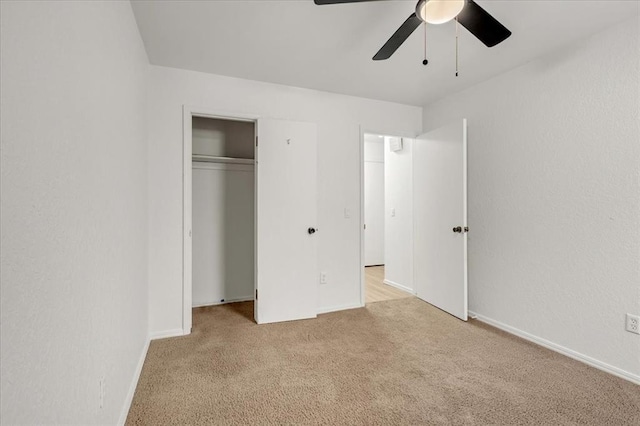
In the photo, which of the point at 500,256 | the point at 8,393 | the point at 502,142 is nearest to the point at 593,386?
the point at 500,256

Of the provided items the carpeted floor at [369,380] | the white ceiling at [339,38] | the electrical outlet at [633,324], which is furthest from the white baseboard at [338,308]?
the white ceiling at [339,38]

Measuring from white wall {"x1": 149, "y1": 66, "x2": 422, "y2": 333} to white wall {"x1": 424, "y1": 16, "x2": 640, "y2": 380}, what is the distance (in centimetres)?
126

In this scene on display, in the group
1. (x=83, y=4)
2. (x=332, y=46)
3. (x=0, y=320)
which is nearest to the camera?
(x=0, y=320)

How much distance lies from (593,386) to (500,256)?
1.19m

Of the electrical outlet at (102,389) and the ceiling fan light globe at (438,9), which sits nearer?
the electrical outlet at (102,389)

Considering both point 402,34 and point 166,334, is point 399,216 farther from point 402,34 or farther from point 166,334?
point 166,334

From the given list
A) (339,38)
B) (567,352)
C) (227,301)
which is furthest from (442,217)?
(227,301)

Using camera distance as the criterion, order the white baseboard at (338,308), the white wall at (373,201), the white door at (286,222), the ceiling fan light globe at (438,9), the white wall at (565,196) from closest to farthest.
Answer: the ceiling fan light globe at (438,9) → the white wall at (565,196) → the white door at (286,222) → the white baseboard at (338,308) → the white wall at (373,201)

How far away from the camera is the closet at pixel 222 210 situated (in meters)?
3.43

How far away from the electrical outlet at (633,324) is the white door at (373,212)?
413 centimetres

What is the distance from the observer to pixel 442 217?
3246mm

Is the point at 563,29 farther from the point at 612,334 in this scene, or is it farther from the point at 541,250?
the point at 612,334

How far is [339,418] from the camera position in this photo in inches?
62.1

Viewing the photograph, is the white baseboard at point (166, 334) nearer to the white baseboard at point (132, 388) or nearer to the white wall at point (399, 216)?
the white baseboard at point (132, 388)
